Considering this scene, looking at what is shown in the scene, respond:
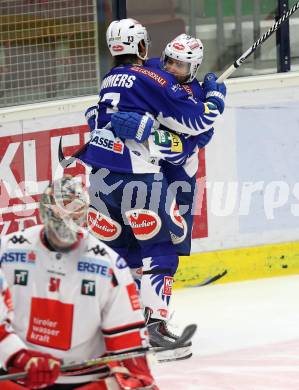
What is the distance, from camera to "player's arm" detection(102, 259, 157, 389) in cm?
363

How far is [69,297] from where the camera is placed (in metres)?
3.61

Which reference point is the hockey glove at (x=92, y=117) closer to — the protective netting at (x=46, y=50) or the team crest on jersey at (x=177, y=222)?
the team crest on jersey at (x=177, y=222)

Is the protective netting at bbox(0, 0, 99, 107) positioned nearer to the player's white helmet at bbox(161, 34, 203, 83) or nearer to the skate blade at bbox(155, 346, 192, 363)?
the player's white helmet at bbox(161, 34, 203, 83)

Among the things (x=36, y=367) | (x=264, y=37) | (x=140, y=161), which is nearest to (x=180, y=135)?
(x=140, y=161)

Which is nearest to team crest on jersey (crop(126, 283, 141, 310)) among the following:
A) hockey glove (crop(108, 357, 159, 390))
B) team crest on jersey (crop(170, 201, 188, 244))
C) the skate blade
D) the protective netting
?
hockey glove (crop(108, 357, 159, 390))

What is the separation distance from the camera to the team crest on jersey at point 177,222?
18.7 ft

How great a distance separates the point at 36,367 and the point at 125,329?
0.28 m

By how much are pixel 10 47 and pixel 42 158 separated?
1.74 ft

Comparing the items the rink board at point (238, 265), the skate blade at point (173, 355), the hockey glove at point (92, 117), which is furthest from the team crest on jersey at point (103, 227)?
the rink board at point (238, 265)

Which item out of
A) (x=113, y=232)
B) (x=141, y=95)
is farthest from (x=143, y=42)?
(x=113, y=232)

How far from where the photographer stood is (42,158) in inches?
255

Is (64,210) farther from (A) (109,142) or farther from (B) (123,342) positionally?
(A) (109,142)

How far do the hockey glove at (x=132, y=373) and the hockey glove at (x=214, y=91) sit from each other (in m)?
2.23

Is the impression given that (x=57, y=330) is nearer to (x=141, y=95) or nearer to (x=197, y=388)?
(x=197, y=388)
